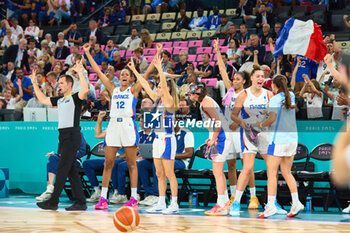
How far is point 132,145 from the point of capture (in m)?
9.10

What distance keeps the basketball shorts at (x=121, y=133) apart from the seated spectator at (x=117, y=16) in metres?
10.7

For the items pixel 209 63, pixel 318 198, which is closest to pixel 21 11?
pixel 209 63

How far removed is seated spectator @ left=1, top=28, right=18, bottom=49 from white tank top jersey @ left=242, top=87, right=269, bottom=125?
12299 millimetres

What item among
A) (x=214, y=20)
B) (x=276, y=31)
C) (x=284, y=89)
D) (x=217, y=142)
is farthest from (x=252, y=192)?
(x=214, y=20)

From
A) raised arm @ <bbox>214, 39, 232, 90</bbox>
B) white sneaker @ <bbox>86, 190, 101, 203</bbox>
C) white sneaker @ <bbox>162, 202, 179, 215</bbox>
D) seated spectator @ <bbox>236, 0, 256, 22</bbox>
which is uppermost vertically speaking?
seated spectator @ <bbox>236, 0, 256, 22</bbox>

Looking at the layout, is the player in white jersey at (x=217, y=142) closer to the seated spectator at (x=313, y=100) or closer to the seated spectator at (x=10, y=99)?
the seated spectator at (x=313, y=100)

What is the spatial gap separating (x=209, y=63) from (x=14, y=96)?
4801mm

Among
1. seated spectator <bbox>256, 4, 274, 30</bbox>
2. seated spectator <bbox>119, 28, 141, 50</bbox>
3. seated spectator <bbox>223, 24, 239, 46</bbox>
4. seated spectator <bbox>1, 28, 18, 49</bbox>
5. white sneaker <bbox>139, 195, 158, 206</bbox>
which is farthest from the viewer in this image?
seated spectator <bbox>1, 28, 18, 49</bbox>

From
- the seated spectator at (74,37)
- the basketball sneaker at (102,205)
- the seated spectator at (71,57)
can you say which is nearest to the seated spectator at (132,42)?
the seated spectator at (71,57)

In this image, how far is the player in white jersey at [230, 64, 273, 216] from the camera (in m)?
8.33

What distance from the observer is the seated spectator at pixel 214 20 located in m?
16.8

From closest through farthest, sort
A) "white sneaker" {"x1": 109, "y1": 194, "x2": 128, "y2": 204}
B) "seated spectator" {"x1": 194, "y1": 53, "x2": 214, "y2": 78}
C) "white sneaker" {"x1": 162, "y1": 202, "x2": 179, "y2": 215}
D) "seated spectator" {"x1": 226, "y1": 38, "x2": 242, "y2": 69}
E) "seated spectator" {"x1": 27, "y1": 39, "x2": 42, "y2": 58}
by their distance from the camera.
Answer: "white sneaker" {"x1": 162, "y1": 202, "x2": 179, "y2": 215}, "white sneaker" {"x1": 109, "y1": 194, "x2": 128, "y2": 204}, "seated spectator" {"x1": 194, "y1": 53, "x2": 214, "y2": 78}, "seated spectator" {"x1": 226, "y1": 38, "x2": 242, "y2": 69}, "seated spectator" {"x1": 27, "y1": 39, "x2": 42, "y2": 58}

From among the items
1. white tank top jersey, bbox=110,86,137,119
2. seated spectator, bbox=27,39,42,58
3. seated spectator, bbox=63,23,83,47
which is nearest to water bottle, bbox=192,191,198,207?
white tank top jersey, bbox=110,86,137,119

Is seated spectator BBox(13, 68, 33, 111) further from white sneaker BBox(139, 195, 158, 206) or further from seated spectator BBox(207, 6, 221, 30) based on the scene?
white sneaker BBox(139, 195, 158, 206)
